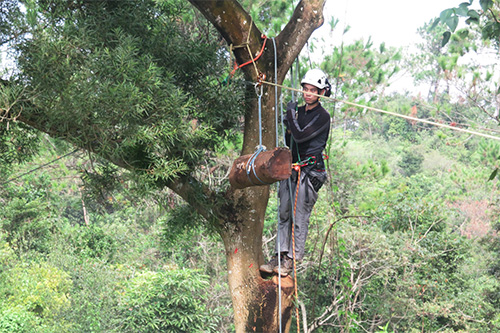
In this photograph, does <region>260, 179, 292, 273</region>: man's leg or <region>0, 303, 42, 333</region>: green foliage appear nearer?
<region>260, 179, 292, 273</region>: man's leg

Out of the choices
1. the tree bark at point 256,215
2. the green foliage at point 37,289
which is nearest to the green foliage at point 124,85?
the tree bark at point 256,215

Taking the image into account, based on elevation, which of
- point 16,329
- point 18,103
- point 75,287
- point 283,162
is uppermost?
point 18,103

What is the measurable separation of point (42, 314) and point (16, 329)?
127 centimetres

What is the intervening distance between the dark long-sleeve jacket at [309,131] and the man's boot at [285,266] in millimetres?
662

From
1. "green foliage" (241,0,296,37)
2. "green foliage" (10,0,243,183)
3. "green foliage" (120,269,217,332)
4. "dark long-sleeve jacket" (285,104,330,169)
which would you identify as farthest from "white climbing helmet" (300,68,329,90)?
"green foliage" (120,269,217,332)

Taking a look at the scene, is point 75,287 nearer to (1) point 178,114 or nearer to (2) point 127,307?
(2) point 127,307

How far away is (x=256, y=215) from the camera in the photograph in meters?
3.76

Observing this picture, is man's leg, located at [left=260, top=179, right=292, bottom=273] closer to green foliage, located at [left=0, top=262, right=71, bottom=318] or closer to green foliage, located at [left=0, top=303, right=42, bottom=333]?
green foliage, located at [left=0, top=303, right=42, bottom=333]

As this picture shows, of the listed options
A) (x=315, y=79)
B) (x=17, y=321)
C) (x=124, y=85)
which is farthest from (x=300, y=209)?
(x=17, y=321)

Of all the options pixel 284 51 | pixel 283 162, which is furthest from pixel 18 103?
pixel 284 51

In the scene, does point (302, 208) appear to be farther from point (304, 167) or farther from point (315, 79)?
point (315, 79)

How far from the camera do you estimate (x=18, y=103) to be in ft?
9.62

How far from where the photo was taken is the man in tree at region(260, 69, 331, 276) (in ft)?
11.9

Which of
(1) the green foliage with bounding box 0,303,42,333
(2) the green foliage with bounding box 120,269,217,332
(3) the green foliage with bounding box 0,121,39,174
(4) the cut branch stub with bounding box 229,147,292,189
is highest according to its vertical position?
(3) the green foliage with bounding box 0,121,39,174
